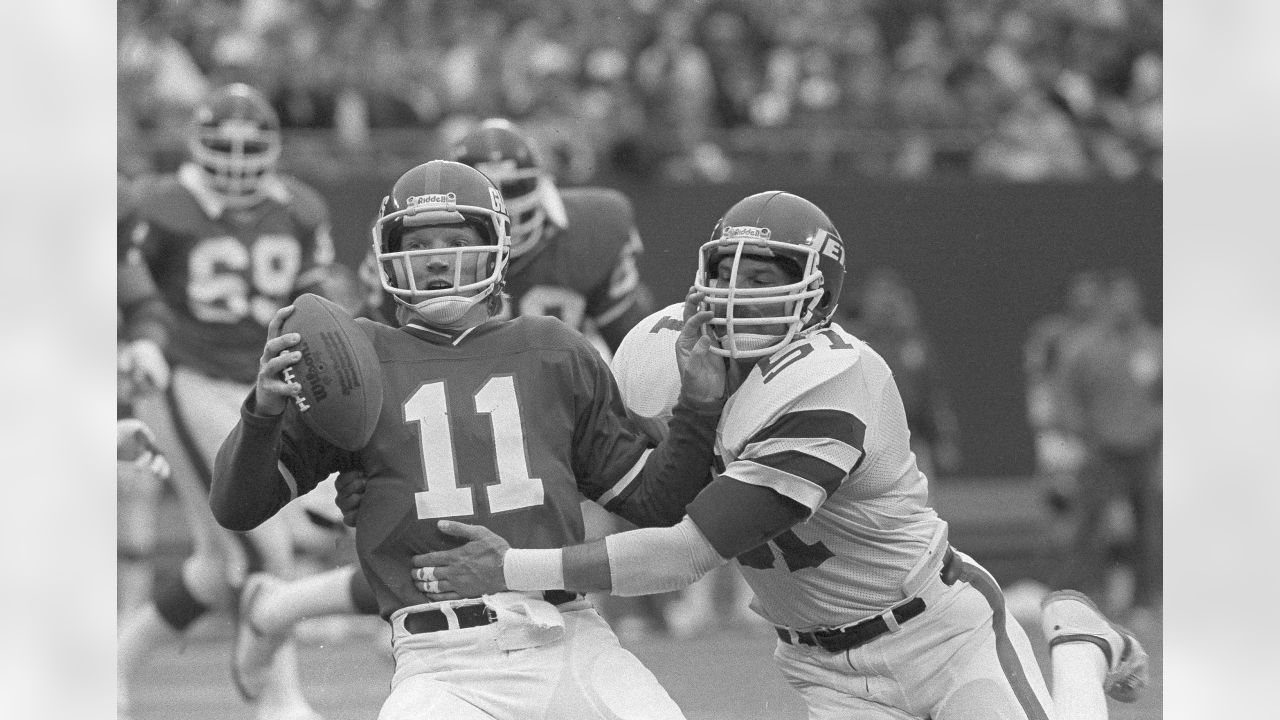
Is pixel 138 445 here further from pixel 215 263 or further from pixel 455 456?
pixel 455 456

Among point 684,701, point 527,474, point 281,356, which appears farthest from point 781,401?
point 684,701

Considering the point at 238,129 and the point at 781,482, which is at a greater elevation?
the point at 238,129

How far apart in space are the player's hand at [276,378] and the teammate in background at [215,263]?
3028mm

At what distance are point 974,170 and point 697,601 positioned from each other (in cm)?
267

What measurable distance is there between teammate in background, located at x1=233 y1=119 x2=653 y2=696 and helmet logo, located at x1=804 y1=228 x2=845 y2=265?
1616 mm

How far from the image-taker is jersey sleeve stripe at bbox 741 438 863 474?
2.69 m

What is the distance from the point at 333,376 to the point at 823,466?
0.78 metres

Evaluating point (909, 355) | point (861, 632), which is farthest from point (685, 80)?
point (861, 632)

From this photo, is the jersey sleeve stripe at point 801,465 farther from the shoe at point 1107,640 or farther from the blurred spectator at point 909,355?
the blurred spectator at point 909,355

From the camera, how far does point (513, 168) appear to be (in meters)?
4.49

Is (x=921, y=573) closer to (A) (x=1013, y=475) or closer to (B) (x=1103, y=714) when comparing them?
(B) (x=1103, y=714)

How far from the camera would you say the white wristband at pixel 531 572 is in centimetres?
264

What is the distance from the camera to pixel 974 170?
27.8ft

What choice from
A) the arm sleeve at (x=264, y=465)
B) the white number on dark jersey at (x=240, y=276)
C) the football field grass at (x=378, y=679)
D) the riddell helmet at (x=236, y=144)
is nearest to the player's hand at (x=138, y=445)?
the football field grass at (x=378, y=679)
